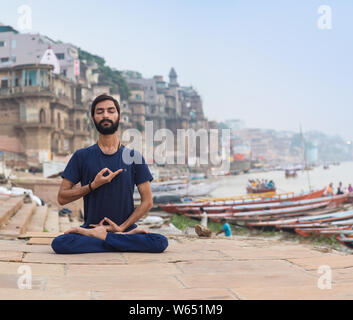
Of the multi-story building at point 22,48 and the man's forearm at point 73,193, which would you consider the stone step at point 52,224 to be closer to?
the man's forearm at point 73,193

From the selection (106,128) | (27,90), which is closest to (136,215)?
(106,128)

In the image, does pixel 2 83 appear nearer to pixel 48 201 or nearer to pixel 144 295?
pixel 48 201

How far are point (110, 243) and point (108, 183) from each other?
55 centimetres

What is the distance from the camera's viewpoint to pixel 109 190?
13.3 ft

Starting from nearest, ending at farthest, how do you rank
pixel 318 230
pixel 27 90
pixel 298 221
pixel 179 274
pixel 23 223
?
pixel 179 274 → pixel 23 223 → pixel 318 230 → pixel 298 221 → pixel 27 90

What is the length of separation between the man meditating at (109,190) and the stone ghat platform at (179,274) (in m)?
0.16

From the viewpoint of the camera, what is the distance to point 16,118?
3381cm

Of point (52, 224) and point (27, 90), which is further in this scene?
point (27, 90)

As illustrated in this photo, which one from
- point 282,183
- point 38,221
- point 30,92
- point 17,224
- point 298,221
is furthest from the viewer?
point 282,183

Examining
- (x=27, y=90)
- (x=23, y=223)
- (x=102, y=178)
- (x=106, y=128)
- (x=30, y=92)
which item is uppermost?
(x=27, y=90)

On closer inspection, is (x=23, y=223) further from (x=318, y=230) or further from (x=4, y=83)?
(x=4, y=83)

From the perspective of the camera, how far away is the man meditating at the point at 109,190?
3.92 meters

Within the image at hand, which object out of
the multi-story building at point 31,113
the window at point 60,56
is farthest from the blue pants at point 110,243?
the window at point 60,56

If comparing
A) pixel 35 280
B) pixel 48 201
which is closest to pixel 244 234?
pixel 48 201
